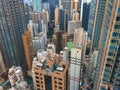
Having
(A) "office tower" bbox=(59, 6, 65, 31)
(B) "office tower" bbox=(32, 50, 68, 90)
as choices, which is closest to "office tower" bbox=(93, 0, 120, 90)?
(B) "office tower" bbox=(32, 50, 68, 90)

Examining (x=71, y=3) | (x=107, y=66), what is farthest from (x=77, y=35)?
(x=71, y=3)

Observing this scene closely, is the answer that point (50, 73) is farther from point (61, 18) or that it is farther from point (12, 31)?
point (61, 18)

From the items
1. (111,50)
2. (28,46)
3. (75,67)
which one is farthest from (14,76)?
(111,50)

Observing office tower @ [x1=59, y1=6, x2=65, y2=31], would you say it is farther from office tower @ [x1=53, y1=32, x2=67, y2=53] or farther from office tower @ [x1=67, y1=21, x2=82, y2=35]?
office tower @ [x1=53, y1=32, x2=67, y2=53]

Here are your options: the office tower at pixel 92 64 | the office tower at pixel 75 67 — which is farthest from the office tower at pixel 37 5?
the office tower at pixel 75 67

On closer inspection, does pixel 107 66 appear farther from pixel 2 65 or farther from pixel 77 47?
pixel 2 65

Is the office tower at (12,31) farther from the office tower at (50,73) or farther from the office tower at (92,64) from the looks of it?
the office tower at (92,64)

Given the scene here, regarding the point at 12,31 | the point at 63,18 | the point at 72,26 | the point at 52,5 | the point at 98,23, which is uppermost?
the point at 52,5
